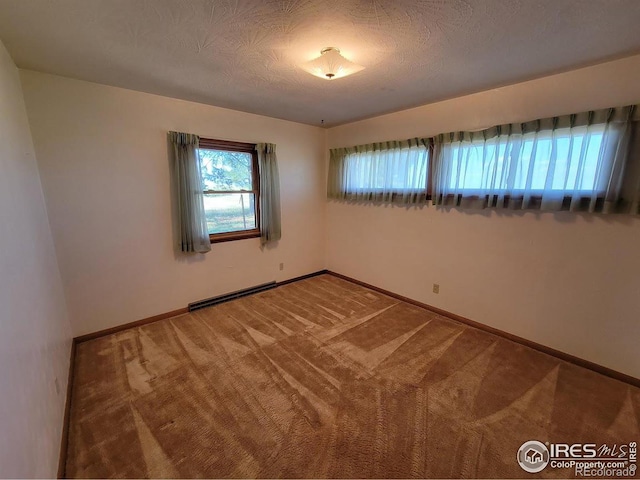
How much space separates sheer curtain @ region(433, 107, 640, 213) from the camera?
6.39 feet

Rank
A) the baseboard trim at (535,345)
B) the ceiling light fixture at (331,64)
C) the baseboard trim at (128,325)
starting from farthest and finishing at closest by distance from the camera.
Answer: the baseboard trim at (128,325), the baseboard trim at (535,345), the ceiling light fixture at (331,64)

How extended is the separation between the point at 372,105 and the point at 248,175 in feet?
5.86

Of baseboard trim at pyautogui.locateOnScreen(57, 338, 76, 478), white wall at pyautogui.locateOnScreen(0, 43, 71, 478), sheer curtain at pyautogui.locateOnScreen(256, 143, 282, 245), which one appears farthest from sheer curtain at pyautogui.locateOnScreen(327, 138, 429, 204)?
baseboard trim at pyautogui.locateOnScreen(57, 338, 76, 478)

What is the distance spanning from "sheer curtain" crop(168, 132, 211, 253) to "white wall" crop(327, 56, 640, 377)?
89.7 inches

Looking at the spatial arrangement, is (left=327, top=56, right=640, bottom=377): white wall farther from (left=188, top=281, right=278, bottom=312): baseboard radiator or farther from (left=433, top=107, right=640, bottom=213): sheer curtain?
(left=188, top=281, right=278, bottom=312): baseboard radiator

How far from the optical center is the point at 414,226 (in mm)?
3299

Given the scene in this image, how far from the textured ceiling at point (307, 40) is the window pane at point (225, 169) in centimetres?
84

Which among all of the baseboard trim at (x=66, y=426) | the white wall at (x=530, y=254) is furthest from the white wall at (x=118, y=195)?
the white wall at (x=530, y=254)

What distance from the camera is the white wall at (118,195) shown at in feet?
7.43

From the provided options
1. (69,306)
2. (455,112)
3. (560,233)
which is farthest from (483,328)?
(69,306)

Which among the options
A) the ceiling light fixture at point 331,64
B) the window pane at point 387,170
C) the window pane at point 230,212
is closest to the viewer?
the ceiling light fixture at point 331,64

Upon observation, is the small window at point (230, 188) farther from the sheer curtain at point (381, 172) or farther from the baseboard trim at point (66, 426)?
the baseboard trim at point (66, 426)

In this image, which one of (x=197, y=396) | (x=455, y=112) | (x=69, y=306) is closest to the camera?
(x=197, y=396)

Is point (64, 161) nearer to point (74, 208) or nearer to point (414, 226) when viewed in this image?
point (74, 208)
